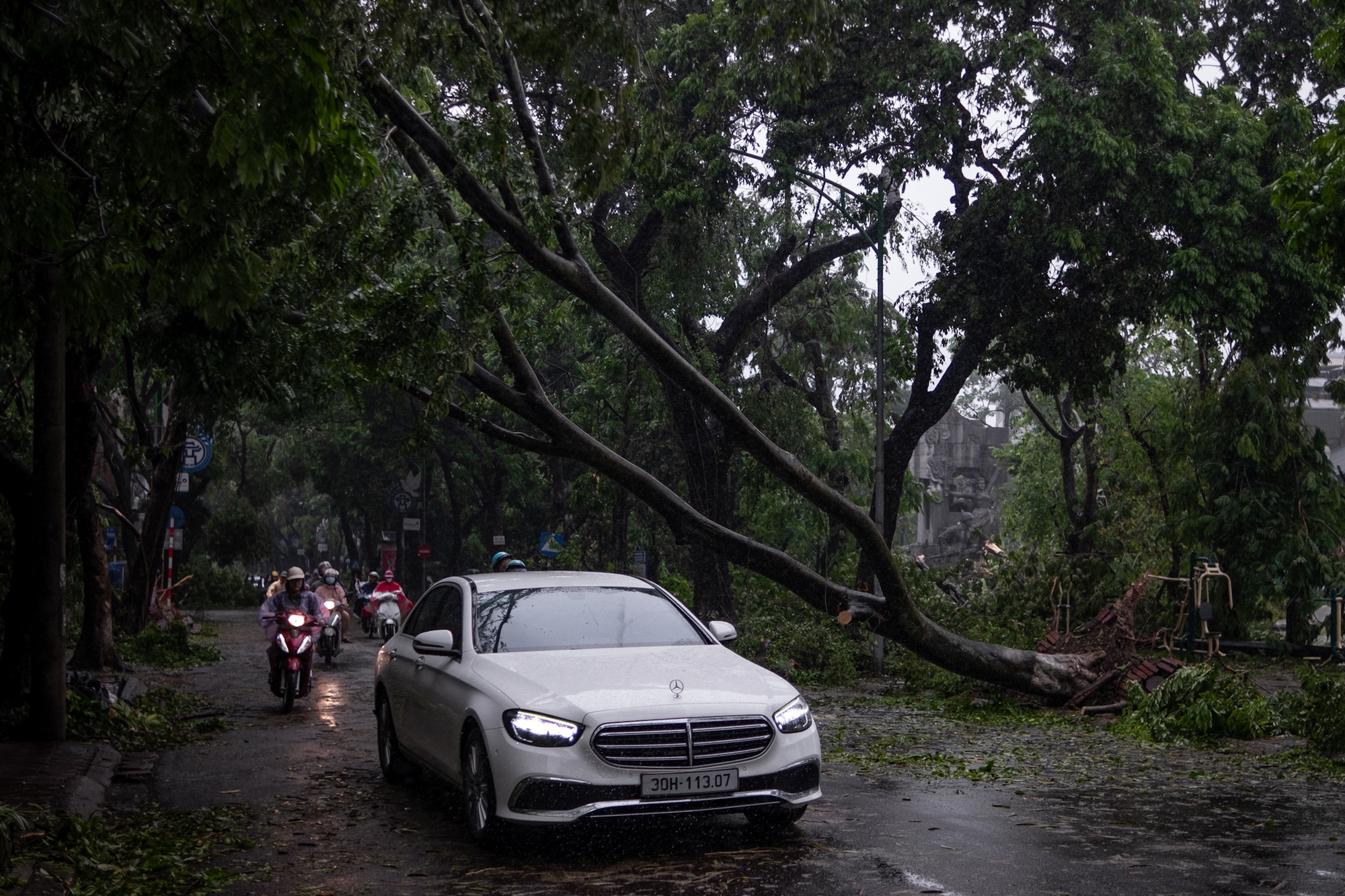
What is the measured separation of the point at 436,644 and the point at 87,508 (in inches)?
369

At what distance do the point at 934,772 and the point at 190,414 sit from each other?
755 cm

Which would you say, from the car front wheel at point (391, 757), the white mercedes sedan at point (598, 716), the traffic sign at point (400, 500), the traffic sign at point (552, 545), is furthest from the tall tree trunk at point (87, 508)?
the traffic sign at point (400, 500)

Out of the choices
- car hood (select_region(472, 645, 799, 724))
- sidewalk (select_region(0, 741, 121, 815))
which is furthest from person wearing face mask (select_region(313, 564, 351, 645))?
car hood (select_region(472, 645, 799, 724))

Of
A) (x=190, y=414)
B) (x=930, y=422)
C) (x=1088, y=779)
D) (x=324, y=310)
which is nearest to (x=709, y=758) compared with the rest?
(x=1088, y=779)

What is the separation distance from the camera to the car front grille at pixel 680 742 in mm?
7086

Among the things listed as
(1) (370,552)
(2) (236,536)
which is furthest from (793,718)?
(1) (370,552)

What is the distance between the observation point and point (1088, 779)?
34.0 feet

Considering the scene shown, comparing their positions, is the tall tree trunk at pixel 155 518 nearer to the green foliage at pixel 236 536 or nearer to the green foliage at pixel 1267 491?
the green foliage at pixel 1267 491

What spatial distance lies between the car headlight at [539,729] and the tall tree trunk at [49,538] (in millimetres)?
5976

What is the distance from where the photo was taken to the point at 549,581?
30.0ft

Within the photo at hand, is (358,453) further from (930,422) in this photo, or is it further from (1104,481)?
(930,422)

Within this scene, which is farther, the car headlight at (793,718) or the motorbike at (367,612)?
the motorbike at (367,612)

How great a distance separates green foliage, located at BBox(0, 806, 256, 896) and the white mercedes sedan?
136 centimetres

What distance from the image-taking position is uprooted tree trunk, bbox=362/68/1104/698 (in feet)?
38.4
